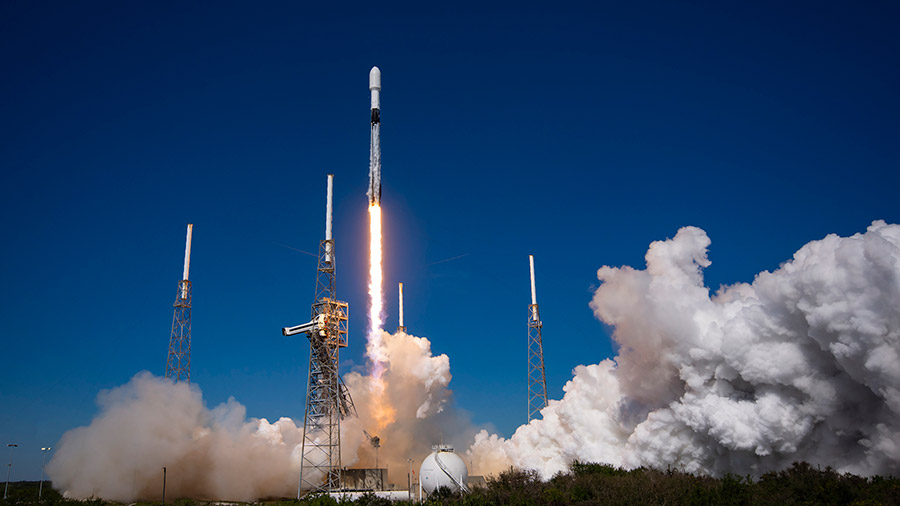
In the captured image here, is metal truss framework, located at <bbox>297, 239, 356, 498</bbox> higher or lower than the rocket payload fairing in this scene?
lower

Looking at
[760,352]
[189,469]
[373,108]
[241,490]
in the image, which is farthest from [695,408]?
[189,469]

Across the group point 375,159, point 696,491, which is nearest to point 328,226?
→ point 375,159

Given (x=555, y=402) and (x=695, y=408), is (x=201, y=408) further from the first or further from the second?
(x=695, y=408)

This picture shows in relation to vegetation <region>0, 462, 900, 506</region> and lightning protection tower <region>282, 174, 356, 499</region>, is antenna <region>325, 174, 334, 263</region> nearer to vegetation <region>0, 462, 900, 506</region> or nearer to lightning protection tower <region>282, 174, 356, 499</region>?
lightning protection tower <region>282, 174, 356, 499</region>

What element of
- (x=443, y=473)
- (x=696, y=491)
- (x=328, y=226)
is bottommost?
(x=696, y=491)

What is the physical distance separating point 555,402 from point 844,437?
24652mm

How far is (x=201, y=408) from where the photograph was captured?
5950cm

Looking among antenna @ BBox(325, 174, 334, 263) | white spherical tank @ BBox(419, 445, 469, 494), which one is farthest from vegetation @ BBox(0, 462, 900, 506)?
antenna @ BBox(325, 174, 334, 263)

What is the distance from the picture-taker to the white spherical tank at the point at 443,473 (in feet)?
148

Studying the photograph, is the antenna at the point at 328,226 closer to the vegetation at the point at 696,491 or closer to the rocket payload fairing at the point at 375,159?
the rocket payload fairing at the point at 375,159

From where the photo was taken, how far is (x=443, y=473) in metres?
45.7

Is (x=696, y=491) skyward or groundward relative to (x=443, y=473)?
groundward

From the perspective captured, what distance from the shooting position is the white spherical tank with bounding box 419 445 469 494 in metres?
45.2

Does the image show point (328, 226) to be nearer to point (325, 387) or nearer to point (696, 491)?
point (325, 387)
